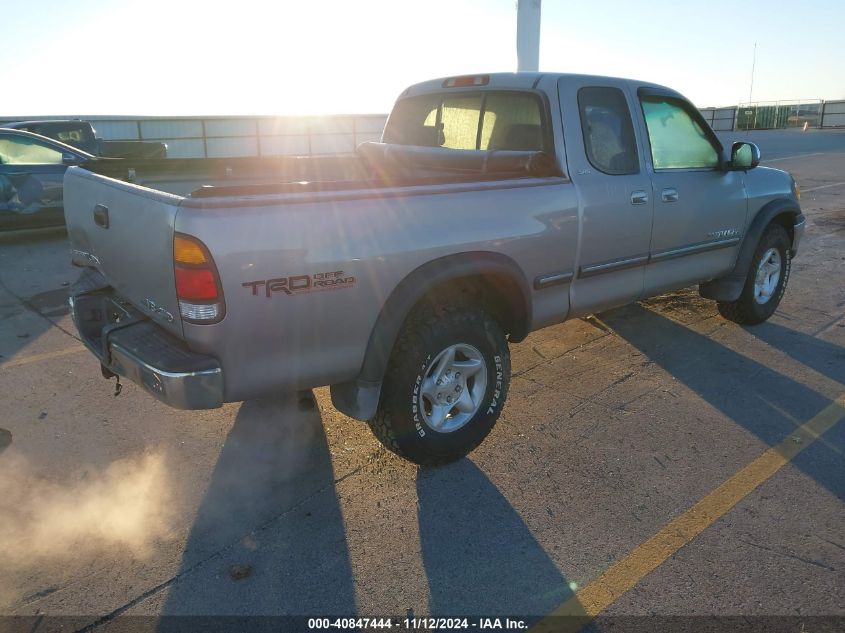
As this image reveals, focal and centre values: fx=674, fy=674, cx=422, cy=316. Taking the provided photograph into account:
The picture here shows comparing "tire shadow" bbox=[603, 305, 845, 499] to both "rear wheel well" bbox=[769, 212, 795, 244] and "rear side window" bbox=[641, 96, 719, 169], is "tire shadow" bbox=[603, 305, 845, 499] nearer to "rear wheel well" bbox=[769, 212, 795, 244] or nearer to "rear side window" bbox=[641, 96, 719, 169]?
"rear wheel well" bbox=[769, 212, 795, 244]

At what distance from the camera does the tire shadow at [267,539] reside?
2539 millimetres

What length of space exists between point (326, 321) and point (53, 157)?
8.25 metres

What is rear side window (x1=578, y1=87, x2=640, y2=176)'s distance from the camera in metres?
4.00

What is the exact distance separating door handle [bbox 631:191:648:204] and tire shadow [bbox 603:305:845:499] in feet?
4.07

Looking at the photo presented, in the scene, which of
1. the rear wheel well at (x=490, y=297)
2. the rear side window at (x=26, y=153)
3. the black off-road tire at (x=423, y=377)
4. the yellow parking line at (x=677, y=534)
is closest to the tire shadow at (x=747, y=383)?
the yellow parking line at (x=677, y=534)

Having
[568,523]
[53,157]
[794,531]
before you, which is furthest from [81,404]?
[53,157]

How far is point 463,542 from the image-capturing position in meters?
2.88

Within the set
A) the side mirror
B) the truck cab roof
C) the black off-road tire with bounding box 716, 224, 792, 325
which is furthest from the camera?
the black off-road tire with bounding box 716, 224, 792, 325

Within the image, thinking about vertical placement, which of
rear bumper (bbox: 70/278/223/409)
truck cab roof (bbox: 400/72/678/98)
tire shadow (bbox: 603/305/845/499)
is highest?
truck cab roof (bbox: 400/72/678/98)

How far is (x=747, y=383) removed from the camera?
175 inches

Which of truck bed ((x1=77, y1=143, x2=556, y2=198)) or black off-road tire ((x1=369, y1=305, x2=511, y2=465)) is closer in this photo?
black off-road tire ((x1=369, y1=305, x2=511, y2=465))

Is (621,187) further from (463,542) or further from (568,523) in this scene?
(463,542)

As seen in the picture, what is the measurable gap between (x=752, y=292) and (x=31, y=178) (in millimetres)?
8732

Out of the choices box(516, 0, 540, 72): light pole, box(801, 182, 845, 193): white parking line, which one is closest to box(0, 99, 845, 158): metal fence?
box(516, 0, 540, 72): light pole
